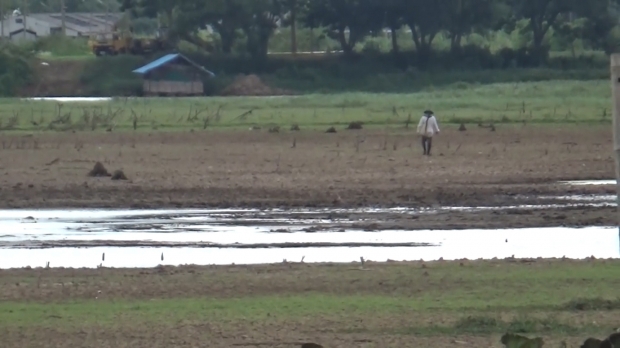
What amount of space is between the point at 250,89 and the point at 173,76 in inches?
189

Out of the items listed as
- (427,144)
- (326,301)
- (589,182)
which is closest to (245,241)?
(326,301)

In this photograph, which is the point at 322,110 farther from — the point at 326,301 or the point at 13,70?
the point at 326,301

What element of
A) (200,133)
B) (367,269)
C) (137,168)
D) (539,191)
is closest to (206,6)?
(200,133)

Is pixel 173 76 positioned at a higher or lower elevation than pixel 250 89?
higher

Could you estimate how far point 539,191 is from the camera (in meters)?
22.3

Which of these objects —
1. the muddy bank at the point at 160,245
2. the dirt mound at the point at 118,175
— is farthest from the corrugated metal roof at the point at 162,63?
the muddy bank at the point at 160,245

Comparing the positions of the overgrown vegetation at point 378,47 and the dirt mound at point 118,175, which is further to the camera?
the overgrown vegetation at point 378,47

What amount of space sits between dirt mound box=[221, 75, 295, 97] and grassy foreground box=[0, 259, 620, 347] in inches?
2233

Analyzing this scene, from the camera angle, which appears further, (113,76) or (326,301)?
(113,76)

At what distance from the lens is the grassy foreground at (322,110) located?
1582 inches

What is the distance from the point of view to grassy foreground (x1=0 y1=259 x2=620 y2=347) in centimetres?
943

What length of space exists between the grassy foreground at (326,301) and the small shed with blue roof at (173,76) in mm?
58945

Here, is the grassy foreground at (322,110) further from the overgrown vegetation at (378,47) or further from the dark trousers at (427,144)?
the overgrown vegetation at (378,47)

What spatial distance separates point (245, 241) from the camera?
16.3 meters
